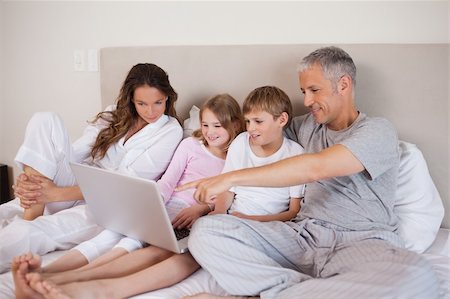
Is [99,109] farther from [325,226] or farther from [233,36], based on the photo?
[325,226]

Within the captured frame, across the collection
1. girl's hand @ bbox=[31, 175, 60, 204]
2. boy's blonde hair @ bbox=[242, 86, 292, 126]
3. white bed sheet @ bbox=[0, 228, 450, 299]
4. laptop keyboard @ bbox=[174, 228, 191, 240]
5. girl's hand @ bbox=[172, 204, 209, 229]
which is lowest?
white bed sheet @ bbox=[0, 228, 450, 299]

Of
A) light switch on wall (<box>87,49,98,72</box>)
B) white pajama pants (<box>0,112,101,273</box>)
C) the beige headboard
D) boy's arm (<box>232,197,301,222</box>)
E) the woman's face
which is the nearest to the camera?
white pajama pants (<box>0,112,101,273</box>)

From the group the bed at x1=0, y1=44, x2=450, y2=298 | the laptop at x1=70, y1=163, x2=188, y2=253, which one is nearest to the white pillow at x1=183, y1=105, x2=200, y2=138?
the bed at x1=0, y1=44, x2=450, y2=298

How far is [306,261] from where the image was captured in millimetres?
1226

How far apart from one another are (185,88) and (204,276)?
0.94 metres

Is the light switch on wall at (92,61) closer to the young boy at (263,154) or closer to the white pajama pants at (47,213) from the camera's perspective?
the white pajama pants at (47,213)

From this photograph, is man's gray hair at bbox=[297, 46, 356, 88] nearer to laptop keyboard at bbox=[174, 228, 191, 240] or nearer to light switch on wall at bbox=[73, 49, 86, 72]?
laptop keyboard at bbox=[174, 228, 191, 240]

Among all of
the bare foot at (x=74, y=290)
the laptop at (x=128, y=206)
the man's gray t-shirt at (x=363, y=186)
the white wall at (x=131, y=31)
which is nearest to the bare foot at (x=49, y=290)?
the bare foot at (x=74, y=290)

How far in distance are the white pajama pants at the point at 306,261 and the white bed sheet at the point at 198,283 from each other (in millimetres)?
→ 61

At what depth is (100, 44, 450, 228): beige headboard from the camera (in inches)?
60.5

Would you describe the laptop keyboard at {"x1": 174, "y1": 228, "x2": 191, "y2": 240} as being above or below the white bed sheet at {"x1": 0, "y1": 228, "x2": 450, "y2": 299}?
above

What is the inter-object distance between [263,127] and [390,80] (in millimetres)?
492

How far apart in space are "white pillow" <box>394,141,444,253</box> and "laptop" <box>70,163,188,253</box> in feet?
2.22

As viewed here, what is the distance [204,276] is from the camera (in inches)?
48.4
